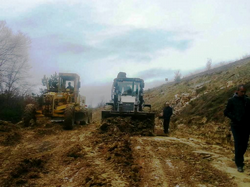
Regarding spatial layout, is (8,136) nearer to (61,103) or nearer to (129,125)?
(61,103)

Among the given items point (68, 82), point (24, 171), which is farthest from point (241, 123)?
point (68, 82)

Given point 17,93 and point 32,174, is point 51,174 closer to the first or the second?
point 32,174

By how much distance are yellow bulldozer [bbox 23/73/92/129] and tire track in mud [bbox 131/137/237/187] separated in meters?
5.19

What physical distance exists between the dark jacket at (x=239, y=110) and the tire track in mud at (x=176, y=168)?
1279mm

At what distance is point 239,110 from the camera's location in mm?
5012

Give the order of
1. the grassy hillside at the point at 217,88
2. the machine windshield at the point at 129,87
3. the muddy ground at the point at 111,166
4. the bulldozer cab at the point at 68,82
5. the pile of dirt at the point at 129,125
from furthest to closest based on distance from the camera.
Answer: the grassy hillside at the point at 217,88, the bulldozer cab at the point at 68,82, the machine windshield at the point at 129,87, the pile of dirt at the point at 129,125, the muddy ground at the point at 111,166

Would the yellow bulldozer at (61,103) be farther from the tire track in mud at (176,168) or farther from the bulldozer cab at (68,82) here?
the tire track in mud at (176,168)

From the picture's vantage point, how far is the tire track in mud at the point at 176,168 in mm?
4281

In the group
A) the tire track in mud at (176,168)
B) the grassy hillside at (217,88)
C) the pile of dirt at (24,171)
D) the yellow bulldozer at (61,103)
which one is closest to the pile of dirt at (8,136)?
the yellow bulldozer at (61,103)

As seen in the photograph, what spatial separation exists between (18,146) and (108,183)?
468 centimetres

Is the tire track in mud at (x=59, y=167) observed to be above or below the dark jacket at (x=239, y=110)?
below

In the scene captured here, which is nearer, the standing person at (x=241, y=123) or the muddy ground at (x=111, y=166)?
the muddy ground at (x=111, y=166)

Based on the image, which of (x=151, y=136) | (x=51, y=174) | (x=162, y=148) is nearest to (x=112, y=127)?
(x=151, y=136)

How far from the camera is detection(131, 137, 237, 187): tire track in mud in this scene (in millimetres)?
4281
